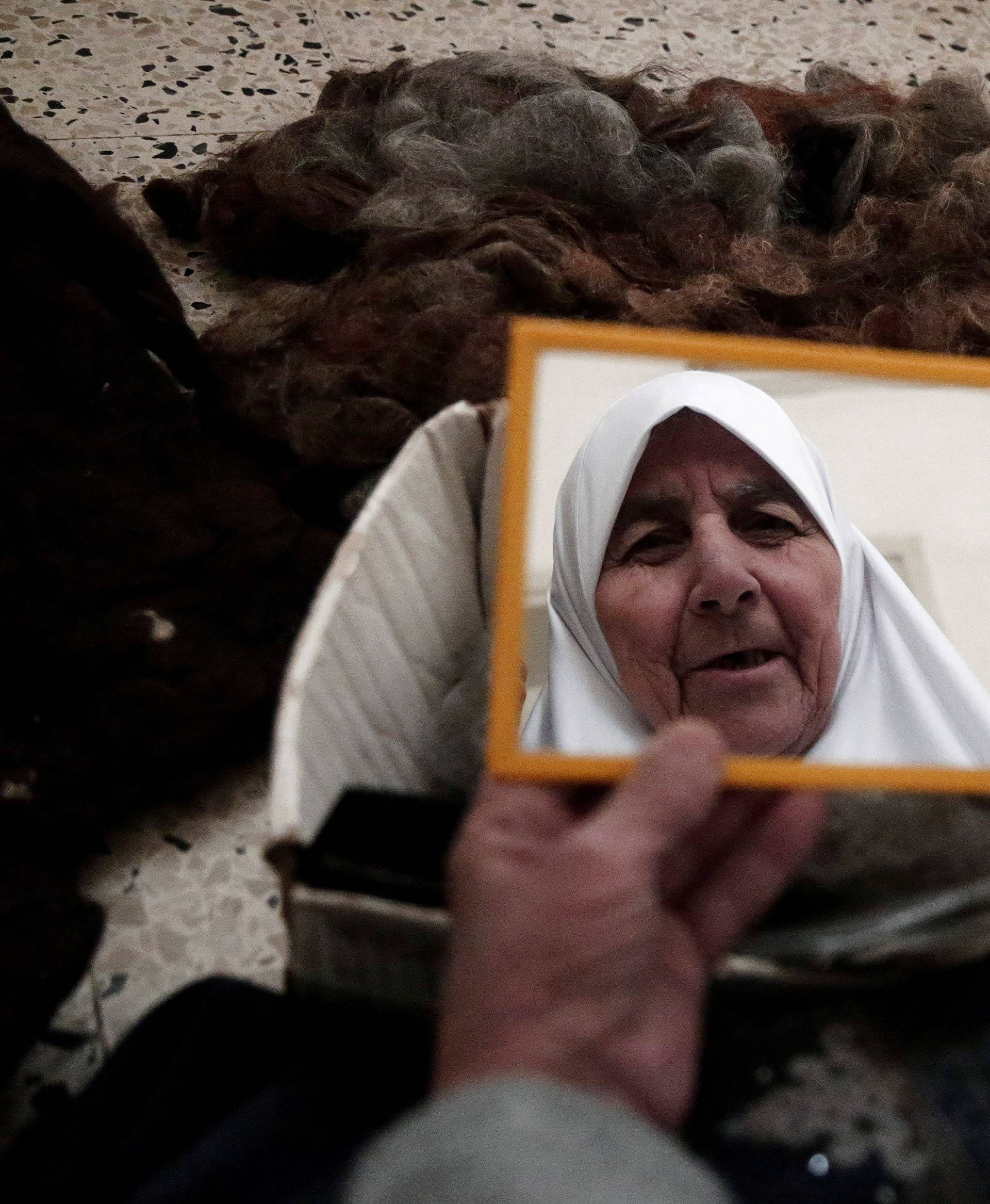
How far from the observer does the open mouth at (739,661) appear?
0.52 m

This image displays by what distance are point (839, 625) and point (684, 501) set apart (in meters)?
0.10

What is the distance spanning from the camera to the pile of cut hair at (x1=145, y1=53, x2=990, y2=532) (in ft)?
2.77

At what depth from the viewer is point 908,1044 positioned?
1.37 feet

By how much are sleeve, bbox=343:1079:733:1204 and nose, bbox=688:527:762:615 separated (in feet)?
0.83

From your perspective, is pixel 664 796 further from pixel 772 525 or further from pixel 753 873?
pixel 772 525

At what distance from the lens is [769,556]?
542mm

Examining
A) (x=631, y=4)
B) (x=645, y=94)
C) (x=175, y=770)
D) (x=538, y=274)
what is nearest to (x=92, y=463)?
(x=175, y=770)

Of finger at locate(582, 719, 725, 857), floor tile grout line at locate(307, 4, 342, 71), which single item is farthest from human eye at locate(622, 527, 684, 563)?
floor tile grout line at locate(307, 4, 342, 71)

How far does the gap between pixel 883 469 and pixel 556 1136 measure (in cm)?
36

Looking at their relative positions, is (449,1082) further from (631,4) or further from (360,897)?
(631,4)

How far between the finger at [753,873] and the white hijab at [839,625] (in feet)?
0.17

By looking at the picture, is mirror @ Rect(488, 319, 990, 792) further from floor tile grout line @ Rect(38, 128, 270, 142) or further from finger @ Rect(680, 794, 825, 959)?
floor tile grout line @ Rect(38, 128, 270, 142)

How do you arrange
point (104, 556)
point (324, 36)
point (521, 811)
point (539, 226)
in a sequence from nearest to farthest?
point (521, 811)
point (104, 556)
point (539, 226)
point (324, 36)

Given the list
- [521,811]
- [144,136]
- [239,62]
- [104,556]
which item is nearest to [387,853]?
[521,811]
